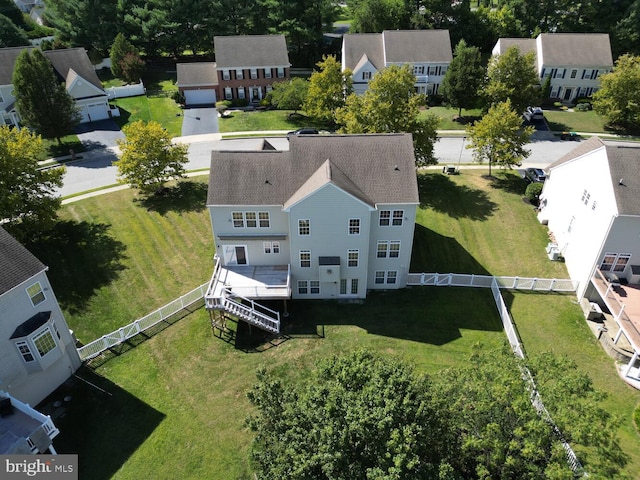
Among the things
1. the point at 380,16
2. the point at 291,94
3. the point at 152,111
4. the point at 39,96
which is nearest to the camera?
the point at 39,96

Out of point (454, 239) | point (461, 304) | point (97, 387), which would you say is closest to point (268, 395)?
point (97, 387)

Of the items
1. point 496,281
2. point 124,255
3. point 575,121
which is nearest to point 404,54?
point 575,121

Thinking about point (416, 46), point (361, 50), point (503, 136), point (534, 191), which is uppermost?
point (416, 46)

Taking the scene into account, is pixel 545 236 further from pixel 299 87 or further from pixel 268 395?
pixel 299 87

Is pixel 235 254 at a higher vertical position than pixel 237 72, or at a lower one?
lower

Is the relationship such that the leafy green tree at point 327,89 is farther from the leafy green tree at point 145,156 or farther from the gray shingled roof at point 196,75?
the leafy green tree at point 145,156

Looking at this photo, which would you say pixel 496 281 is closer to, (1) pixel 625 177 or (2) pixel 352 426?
(1) pixel 625 177

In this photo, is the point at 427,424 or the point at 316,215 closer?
the point at 427,424
